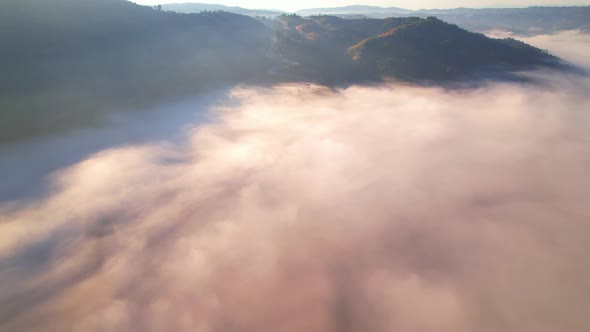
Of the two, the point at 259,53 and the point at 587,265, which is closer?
the point at 587,265

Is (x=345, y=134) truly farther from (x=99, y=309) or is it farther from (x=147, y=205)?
(x=99, y=309)

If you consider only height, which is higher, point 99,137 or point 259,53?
point 259,53

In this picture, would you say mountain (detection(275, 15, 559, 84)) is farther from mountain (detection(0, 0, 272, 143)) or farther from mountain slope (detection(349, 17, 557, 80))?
mountain (detection(0, 0, 272, 143))

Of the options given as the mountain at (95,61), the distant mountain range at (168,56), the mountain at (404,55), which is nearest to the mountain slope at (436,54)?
the mountain at (404,55)

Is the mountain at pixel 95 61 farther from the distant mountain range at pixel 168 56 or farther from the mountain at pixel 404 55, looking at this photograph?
the mountain at pixel 404 55

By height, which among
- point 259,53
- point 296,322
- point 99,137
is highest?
point 259,53

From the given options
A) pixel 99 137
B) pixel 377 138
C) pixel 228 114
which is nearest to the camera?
pixel 99 137

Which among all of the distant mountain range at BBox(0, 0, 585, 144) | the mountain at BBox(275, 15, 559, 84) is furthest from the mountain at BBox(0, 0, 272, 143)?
the mountain at BBox(275, 15, 559, 84)

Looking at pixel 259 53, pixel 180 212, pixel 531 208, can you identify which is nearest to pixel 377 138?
pixel 531 208
